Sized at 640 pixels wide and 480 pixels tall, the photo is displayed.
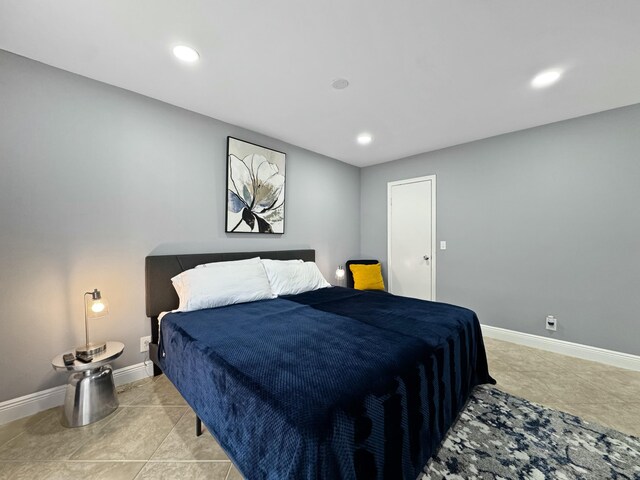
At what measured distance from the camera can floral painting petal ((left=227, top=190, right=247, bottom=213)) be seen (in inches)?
108

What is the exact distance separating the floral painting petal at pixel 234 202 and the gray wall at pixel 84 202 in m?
0.08

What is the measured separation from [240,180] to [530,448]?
10.2 feet

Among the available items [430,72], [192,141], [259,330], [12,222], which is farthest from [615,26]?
[12,222]

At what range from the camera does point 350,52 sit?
1.74 metres

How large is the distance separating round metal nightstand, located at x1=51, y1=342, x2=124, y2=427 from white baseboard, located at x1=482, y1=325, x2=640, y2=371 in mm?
3832

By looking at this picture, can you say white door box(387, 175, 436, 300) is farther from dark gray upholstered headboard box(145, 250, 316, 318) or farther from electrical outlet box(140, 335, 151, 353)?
electrical outlet box(140, 335, 151, 353)

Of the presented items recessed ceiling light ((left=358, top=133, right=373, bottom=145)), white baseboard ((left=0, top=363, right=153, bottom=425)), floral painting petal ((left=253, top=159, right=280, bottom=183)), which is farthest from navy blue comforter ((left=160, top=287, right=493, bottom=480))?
recessed ceiling light ((left=358, top=133, right=373, bottom=145))

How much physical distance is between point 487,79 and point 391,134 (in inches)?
45.7

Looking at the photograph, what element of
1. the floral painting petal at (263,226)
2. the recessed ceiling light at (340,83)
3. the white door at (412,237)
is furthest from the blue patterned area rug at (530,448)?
the recessed ceiling light at (340,83)

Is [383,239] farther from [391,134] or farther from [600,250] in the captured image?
[600,250]

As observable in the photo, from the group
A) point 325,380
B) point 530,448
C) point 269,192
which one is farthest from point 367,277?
point 325,380

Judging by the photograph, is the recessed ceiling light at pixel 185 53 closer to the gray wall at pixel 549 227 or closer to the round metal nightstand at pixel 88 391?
the round metal nightstand at pixel 88 391

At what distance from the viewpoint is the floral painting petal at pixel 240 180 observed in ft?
9.07

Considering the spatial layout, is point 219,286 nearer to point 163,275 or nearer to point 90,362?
point 163,275
